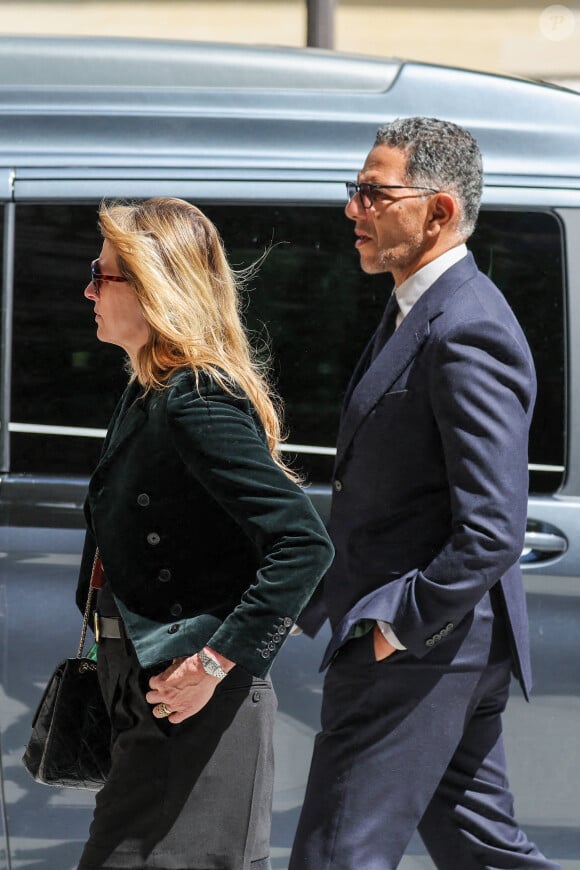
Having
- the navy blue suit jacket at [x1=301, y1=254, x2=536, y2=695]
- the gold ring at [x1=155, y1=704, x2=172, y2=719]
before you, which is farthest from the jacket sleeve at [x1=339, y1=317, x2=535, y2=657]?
the gold ring at [x1=155, y1=704, x2=172, y2=719]

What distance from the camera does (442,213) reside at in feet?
7.39

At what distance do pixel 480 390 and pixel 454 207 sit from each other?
381 mm

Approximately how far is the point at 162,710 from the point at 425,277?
923 millimetres

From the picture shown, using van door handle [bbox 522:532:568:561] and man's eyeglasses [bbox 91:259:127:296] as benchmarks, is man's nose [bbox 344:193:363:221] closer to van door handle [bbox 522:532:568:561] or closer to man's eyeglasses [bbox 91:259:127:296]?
man's eyeglasses [bbox 91:259:127:296]

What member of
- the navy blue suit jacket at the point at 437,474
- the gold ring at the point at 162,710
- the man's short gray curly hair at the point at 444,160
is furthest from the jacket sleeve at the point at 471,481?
the gold ring at the point at 162,710

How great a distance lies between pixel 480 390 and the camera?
2.07 metres

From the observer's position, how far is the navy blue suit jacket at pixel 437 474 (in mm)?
2055

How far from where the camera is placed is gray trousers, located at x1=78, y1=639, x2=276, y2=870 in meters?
1.89

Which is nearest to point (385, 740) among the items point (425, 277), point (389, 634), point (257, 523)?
point (389, 634)

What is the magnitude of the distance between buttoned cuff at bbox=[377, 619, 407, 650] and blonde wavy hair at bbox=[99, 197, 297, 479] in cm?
41

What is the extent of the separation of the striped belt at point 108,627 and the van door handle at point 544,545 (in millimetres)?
1043

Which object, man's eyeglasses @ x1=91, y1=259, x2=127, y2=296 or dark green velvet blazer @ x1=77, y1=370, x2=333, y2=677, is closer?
dark green velvet blazer @ x1=77, y1=370, x2=333, y2=677

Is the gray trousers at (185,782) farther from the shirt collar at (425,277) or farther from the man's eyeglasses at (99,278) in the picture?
the shirt collar at (425,277)

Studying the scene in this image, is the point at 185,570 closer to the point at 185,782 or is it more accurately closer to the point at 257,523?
the point at 257,523
